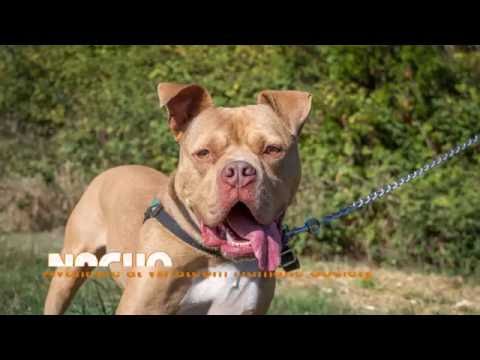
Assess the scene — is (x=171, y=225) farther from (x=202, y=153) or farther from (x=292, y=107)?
(x=292, y=107)

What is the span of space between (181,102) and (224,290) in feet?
3.54

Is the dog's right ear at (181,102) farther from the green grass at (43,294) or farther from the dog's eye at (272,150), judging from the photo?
the green grass at (43,294)

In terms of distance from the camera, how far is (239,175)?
12.1ft

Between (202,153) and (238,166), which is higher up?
(202,153)

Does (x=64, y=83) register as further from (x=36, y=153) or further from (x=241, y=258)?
(x=241, y=258)

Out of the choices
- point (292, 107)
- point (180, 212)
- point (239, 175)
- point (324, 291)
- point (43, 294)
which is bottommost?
point (324, 291)

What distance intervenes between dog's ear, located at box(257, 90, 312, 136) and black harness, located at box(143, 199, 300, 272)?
65cm

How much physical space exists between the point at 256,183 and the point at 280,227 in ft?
1.46

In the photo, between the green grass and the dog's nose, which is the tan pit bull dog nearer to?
the dog's nose

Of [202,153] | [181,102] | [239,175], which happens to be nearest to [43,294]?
[181,102]

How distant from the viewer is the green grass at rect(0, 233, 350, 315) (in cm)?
580

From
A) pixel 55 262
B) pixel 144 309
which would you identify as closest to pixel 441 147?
pixel 55 262

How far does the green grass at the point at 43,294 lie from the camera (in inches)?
229

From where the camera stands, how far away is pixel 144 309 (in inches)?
160
